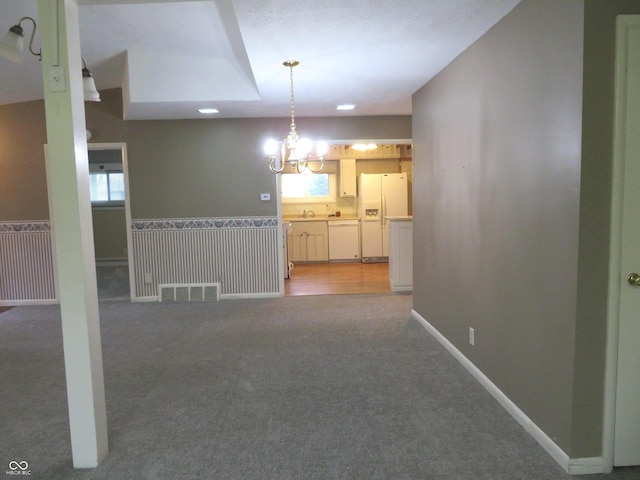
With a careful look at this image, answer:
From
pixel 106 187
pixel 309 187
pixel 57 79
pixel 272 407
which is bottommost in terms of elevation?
pixel 272 407

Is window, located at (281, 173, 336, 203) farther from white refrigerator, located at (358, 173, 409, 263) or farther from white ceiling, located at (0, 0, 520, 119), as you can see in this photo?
white ceiling, located at (0, 0, 520, 119)

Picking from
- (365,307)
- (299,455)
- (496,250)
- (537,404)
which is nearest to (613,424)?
(537,404)

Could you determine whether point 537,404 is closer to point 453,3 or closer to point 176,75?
point 453,3

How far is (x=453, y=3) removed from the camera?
2322 mm

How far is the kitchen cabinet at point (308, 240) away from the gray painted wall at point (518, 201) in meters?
4.88

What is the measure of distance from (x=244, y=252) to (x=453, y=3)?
413cm

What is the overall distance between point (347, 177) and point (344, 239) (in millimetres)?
1286

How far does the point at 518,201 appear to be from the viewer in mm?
2398

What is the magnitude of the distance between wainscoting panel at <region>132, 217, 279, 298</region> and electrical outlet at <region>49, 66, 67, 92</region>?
12.6ft

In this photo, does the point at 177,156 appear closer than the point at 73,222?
No

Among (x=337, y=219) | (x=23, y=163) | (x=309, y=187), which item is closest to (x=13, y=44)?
(x=23, y=163)

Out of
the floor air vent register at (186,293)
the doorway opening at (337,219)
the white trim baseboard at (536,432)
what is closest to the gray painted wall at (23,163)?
the floor air vent register at (186,293)

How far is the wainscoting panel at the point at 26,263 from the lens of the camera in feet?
18.5

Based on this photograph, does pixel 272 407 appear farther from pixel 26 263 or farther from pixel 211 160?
pixel 26 263
